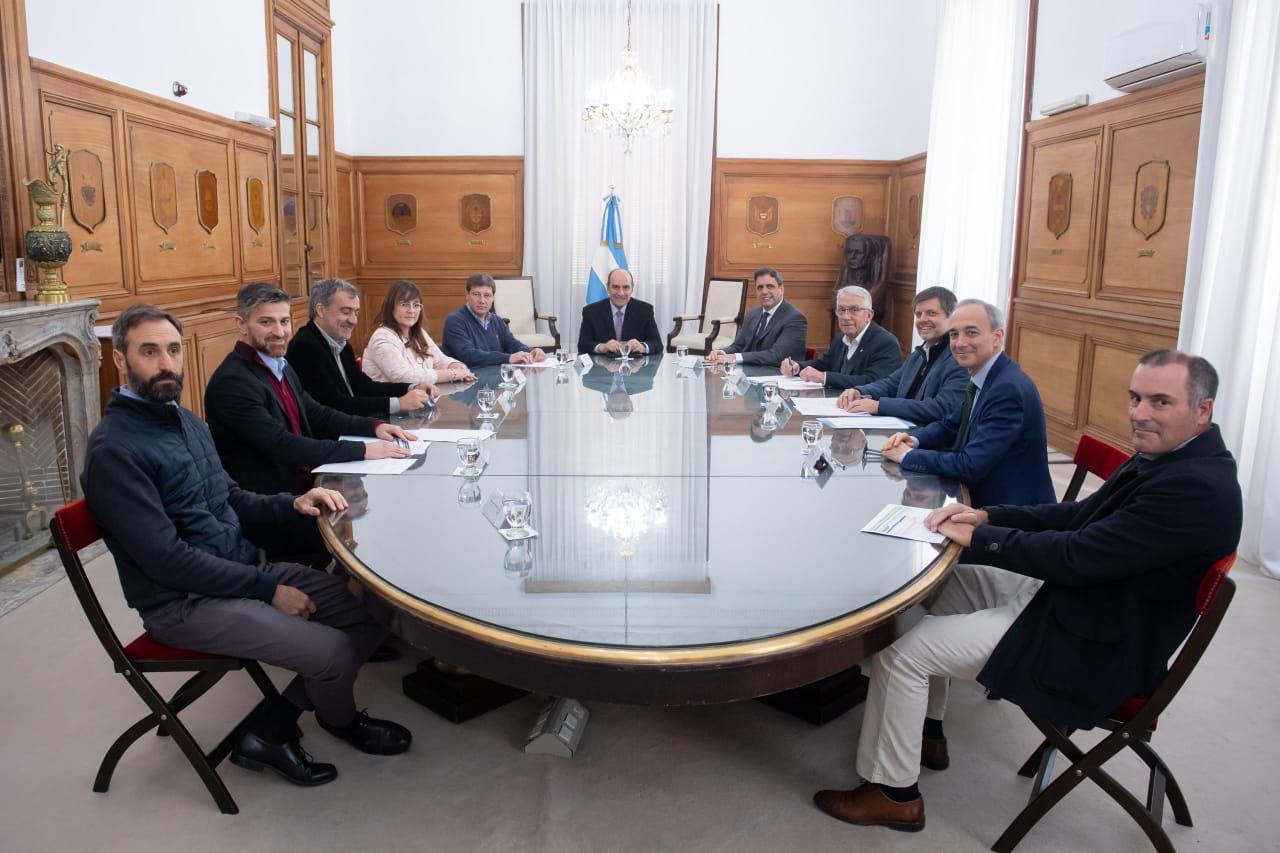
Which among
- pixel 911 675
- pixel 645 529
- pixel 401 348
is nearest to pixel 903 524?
pixel 911 675

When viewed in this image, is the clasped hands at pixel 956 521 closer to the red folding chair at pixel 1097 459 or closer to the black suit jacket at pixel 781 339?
the red folding chair at pixel 1097 459

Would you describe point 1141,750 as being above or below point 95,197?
below

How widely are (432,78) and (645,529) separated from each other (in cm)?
784

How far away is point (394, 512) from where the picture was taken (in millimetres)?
2285

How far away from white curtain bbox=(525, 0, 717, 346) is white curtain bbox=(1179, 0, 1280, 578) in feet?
17.4

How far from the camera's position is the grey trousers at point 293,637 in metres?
2.15

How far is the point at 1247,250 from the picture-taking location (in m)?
4.12

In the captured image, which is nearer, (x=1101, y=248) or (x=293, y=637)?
(x=293, y=637)

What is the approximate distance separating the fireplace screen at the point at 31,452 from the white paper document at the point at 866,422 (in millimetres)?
3262

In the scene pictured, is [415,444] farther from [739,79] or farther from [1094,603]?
[739,79]

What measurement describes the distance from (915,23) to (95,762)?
8706mm

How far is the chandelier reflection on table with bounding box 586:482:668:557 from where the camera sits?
6.95 ft

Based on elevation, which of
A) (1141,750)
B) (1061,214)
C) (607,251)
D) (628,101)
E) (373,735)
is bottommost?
(373,735)

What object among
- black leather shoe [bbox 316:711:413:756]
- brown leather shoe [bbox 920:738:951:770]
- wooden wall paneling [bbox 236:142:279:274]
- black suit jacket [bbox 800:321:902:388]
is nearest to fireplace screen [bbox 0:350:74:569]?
black leather shoe [bbox 316:711:413:756]
